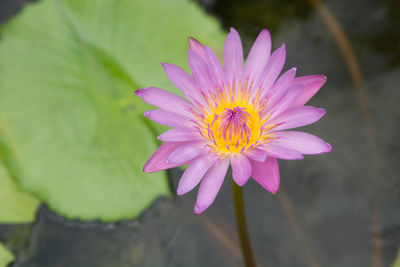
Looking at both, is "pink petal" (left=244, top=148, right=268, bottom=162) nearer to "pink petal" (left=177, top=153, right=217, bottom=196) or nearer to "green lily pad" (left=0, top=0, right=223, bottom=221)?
"pink petal" (left=177, top=153, right=217, bottom=196)

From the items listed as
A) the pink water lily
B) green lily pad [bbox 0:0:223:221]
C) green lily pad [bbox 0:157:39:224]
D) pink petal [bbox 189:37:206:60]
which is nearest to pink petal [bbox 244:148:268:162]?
the pink water lily

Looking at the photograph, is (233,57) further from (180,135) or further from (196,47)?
(180,135)

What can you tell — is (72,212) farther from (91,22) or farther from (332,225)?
(332,225)

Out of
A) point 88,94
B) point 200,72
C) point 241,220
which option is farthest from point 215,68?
point 88,94

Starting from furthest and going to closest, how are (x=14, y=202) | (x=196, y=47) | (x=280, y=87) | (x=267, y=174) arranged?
1. (x=14, y=202)
2. (x=196, y=47)
3. (x=280, y=87)
4. (x=267, y=174)

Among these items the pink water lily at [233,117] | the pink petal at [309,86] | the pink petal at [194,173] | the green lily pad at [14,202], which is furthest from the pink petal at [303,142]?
the green lily pad at [14,202]
